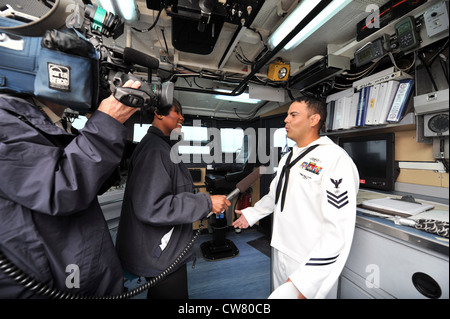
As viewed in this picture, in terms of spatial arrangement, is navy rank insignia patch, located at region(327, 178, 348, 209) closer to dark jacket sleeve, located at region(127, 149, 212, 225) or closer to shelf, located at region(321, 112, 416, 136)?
shelf, located at region(321, 112, 416, 136)

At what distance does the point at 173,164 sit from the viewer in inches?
47.0

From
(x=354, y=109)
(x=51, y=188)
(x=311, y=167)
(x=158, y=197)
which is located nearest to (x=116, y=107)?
(x=51, y=188)

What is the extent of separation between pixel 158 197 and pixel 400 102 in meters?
1.37

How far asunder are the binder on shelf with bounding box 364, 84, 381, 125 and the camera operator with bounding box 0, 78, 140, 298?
3.98ft

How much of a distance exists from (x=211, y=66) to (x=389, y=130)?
7.67ft

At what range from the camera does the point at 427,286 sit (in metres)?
0.54

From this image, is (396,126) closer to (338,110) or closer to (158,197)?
(338,110)

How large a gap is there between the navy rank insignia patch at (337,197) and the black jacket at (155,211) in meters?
0.70

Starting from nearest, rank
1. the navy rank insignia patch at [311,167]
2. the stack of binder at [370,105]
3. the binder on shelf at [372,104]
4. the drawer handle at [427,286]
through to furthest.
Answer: the drawer handle at [427,286] < the stack of binder at [370,105] < the binder on shelf at [372,104] < the navy rank insignia patch at [311,167]

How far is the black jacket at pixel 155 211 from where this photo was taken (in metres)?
0.99

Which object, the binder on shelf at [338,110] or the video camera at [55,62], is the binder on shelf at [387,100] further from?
the video camera at [55,62]

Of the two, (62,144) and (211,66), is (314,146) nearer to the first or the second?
(62,144)

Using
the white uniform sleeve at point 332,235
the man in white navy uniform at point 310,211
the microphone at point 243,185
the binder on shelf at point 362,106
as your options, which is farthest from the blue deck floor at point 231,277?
the binder on shelf at point 362,106
